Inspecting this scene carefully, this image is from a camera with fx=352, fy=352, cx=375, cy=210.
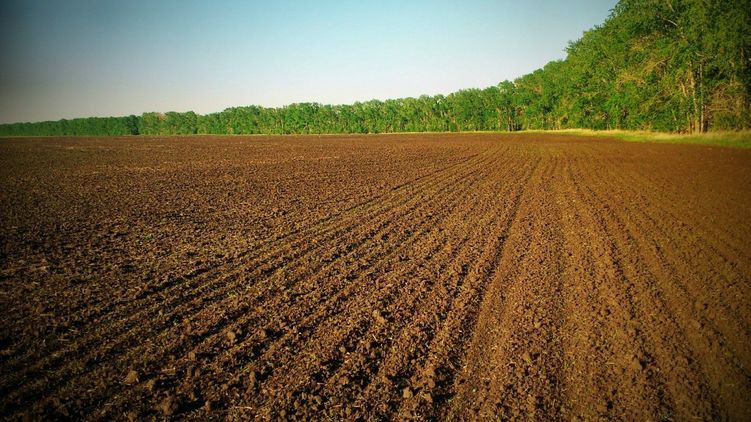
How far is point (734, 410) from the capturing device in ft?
10.4

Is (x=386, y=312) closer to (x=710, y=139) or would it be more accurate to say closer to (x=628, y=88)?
(x=710, y=139)

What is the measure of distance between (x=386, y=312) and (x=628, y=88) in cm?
4573

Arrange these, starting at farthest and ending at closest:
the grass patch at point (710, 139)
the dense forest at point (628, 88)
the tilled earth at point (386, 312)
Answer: the dense forest at point (628, 88) < the grass patch at point (710, 139) < the tilled earth at point (386, 312)

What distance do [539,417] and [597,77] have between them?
193 feet

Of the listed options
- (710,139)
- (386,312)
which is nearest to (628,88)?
(710,139)

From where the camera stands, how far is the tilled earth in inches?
137

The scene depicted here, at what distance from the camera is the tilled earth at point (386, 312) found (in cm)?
348

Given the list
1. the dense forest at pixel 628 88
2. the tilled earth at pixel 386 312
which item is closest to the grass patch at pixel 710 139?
the dense forest at pixel 628 88

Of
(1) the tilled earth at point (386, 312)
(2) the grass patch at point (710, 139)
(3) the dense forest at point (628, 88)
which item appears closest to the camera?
(1) the tilled earth at point (386, 312)

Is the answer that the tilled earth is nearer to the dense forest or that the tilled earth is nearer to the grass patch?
the grass patch

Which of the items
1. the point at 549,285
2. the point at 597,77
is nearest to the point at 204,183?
the point at 549,285

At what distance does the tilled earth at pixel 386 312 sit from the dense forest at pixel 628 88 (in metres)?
27.9

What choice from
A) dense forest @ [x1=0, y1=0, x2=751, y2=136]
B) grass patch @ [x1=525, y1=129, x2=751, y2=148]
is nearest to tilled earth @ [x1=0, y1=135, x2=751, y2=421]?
grass patch @ [x1=525, y1=129, x2=751, y2=148]

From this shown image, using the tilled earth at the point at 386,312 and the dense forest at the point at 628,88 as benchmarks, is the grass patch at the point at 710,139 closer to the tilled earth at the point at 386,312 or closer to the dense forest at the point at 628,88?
the dense forest at the point at 628,88
